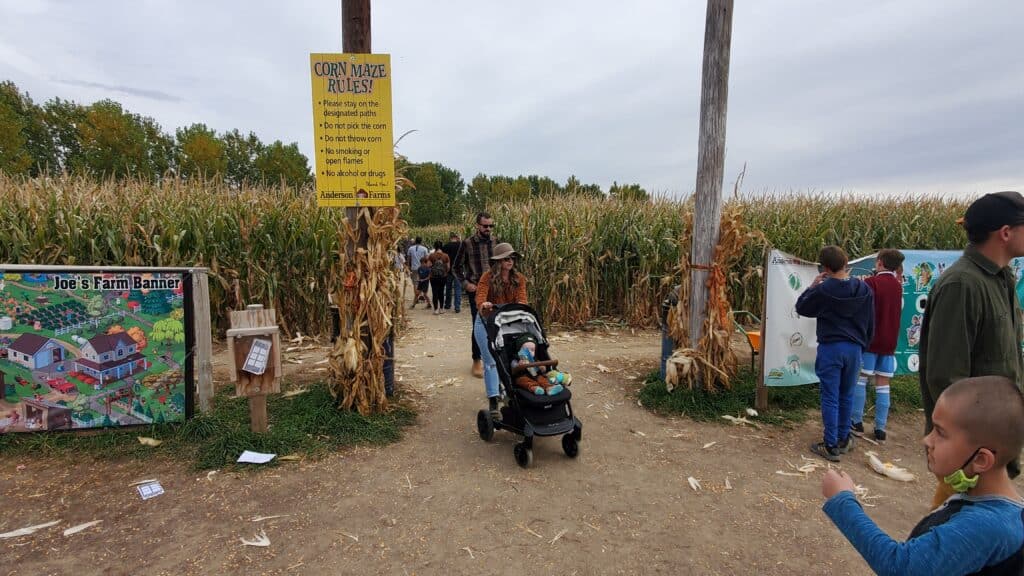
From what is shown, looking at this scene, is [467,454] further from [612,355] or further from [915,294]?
[915,294]

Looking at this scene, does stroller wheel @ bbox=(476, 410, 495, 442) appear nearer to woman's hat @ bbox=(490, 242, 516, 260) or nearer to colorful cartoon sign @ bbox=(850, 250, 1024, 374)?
woman's hat @ bbox=(490, 242, 516, 260)

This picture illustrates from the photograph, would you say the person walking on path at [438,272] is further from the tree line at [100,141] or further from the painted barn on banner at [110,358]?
the tree line at [100,141]

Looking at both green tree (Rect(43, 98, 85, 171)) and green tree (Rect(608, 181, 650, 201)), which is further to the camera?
green tree (Rect(43, 98, 85, 171))

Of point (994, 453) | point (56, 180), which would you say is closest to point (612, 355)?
point (994, 453)

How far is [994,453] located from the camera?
1391 millimetres

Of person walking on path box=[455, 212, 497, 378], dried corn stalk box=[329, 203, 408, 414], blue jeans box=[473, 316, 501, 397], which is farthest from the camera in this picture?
person walking on path box=[455, 212, 497, 378]

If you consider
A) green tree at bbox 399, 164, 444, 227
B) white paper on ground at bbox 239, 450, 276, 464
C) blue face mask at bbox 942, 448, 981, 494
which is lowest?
white paper on ground at bbox 239, 450, 276, 464

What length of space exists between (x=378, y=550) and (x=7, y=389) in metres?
4.01

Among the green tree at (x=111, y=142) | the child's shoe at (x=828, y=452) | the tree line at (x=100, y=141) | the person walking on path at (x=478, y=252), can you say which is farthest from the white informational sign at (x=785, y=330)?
the green tree at (x=111, y=142)

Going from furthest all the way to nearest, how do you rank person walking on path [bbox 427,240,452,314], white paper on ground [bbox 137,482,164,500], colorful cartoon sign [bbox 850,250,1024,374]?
person walking on path [bbox 427,240,452,314] < colorful cartoon sign [bbox 850,250,1024,374] < white paper on ground [bbox 137,482,164,500]

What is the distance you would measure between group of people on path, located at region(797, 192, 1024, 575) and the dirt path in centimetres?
115

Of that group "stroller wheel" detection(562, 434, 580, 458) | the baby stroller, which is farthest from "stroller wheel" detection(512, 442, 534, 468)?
"stroller wheel" detection(562, 434, 580, 458)

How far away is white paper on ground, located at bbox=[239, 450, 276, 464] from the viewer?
4.22m

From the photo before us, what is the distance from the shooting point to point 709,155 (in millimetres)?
5684
